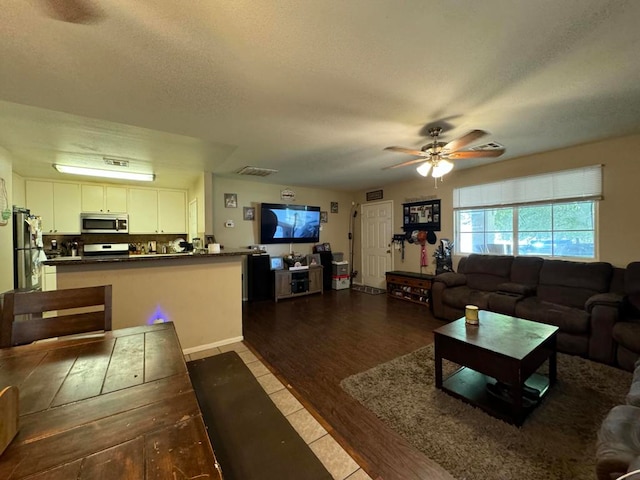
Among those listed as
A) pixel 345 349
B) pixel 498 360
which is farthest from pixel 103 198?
pixel 498 360

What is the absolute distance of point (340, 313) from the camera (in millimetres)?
4223

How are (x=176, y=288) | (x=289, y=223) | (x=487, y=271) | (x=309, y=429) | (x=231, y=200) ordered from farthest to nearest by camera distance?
1. (x=289, y=223)
2. (x=231, y=200)
3. (x=487, y=271)
4. (x=176, y=288)
5. (x=309, y=429)

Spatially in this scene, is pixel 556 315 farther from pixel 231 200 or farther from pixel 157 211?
pixel 157 211

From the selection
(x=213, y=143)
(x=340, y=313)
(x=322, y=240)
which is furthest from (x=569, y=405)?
(x=322, y=240)

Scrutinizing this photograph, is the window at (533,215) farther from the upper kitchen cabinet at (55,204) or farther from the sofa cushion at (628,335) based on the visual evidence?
the upper kitchen cabinet at (55,204)

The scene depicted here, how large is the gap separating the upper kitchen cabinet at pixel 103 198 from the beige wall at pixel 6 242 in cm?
139

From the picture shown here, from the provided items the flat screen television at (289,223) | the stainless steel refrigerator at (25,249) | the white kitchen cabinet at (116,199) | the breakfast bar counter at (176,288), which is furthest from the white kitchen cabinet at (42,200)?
the flat screen television at (289,223)

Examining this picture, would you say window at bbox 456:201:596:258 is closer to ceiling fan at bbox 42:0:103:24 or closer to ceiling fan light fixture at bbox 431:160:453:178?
ceiling fan light fixture at bbox 431:160:453:178

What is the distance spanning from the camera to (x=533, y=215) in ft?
12.5

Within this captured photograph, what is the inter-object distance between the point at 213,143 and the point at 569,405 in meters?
4.03

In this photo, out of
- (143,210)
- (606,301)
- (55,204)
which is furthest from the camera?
(143,210)

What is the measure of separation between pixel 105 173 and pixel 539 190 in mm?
6489

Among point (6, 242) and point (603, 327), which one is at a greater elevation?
point (6, 242)

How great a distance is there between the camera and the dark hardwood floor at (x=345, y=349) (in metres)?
1.57
